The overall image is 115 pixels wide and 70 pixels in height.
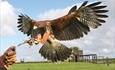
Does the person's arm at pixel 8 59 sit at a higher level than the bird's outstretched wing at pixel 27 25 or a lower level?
lower

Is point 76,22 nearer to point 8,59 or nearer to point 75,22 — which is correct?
point 75,22

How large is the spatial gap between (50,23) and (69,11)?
0.98 m

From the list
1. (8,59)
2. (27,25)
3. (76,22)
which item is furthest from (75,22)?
(8,59)

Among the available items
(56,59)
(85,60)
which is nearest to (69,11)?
(56,59)

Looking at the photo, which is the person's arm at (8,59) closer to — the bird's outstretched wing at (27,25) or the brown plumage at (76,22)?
the bird's outstretched wing at (27,25)

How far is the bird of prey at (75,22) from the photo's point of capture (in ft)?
23.8

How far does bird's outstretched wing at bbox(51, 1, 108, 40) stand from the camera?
7.62 metres

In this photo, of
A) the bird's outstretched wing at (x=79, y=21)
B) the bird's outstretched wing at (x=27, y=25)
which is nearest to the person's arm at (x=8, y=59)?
the bird's outstretched wing at (x=27, y=25)

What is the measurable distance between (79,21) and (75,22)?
9 cm

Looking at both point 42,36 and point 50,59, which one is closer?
point 42,36

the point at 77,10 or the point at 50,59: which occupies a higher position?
the point at 77,10

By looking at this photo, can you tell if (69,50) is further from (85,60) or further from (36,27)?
(85,60)

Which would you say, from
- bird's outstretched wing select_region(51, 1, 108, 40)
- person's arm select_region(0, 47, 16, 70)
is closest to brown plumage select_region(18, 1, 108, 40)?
bird's outstretched wing select_region(51, 1, 108, 40)

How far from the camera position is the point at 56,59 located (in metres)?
7.91
